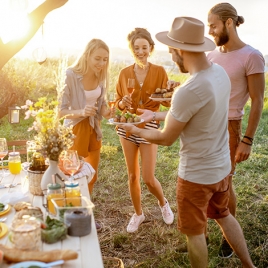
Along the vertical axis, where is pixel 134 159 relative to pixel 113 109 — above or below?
below

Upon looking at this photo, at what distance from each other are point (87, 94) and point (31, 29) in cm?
186

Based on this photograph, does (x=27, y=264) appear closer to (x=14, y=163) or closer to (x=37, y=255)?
(x=37, y=255)

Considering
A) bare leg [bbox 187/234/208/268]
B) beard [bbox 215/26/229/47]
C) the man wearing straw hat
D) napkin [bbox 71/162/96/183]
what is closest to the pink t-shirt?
beard [bbox 215/26/229/47]

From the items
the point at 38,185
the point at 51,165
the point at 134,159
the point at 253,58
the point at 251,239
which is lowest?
the point at 251,239

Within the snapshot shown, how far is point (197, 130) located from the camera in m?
2.26

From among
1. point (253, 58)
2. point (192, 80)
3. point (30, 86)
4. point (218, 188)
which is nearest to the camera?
point (192, 80)

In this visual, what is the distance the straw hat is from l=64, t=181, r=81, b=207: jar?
1048 millimetres

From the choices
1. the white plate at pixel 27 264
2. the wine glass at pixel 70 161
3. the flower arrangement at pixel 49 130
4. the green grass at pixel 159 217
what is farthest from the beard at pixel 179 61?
the green grass at pixel 159 217

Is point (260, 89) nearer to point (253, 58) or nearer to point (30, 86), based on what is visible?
point (253, 58)

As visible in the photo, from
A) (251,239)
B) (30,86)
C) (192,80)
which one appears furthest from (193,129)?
(30,86)

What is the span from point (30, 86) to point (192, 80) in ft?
23.9

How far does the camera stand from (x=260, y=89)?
2.86 metres

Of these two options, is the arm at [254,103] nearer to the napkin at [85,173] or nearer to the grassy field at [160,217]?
the grassy field at [160,217]

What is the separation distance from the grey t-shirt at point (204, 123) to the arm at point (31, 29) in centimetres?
288
